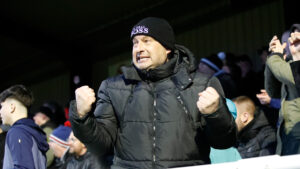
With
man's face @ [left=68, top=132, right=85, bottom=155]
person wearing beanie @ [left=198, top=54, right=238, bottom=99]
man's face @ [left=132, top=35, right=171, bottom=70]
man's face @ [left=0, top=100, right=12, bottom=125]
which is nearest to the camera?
man's face @ [left=132, top=35, right=171, bottom=70]

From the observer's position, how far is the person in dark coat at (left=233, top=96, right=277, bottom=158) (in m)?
4.27

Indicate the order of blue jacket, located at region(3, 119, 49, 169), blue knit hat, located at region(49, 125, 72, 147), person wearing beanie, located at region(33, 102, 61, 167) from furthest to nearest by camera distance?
person wearing beanie, located at region(33, 102, 61, 167), blue knit hat, located at region(49, 125, 72, 147), blue jacket, located at region(3, 119, 49, 169)

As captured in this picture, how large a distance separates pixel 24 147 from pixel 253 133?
6.97 ft

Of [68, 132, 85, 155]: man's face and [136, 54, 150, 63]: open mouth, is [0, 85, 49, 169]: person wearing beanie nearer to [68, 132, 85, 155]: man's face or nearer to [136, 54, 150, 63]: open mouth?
[68, 132, 85, 155]: man's face

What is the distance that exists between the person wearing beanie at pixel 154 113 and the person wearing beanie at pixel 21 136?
1.03 m

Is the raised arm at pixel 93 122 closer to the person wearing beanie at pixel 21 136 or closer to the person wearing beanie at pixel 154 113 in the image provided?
the person wearing beanie at pixel 154 113

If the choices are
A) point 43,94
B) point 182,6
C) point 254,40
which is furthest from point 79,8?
point 43,94

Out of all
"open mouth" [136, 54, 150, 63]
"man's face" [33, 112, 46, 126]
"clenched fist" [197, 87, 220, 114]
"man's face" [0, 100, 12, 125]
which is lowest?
"man's face" [33, 112, 46, 126]

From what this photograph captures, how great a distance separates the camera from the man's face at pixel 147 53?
2.77 meters

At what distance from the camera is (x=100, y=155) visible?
105 inches

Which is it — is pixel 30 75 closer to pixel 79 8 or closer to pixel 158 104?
pixel 79 8

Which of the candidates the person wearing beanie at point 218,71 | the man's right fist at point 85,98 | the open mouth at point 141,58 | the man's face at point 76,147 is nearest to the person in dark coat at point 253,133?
the person wearing beanie at point 218,71

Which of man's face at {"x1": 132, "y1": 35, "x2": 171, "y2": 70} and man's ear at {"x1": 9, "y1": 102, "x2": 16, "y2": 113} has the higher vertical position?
man's face at {"x1": 132, "y1": 35, "x2": 171, "y2": 70}

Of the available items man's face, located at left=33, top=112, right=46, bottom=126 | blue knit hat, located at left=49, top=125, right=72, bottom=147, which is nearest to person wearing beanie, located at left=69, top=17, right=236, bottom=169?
blue knit hat, located at left=49, top=125, right=72, bottom=147
